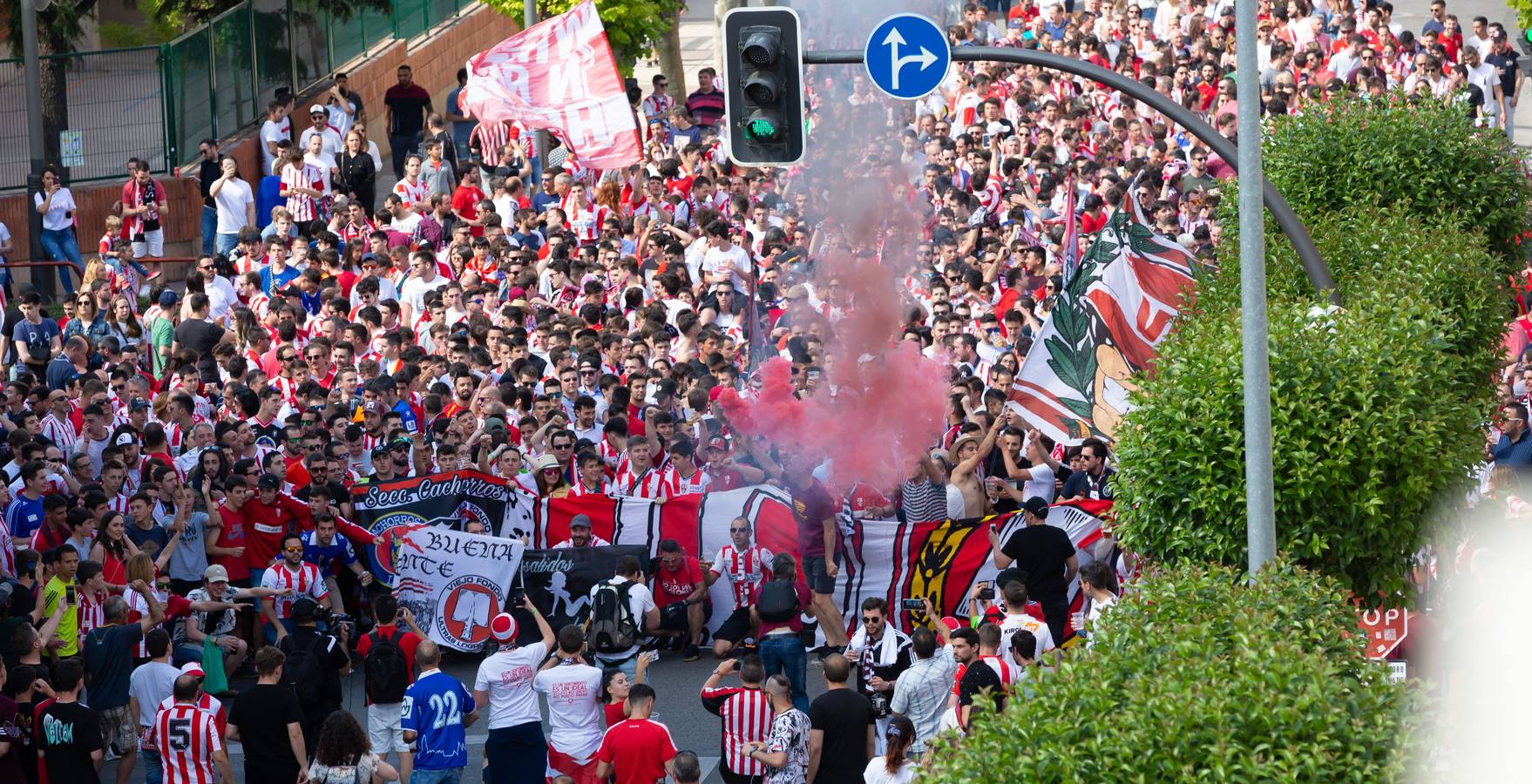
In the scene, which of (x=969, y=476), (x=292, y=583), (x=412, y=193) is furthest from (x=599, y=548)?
(x=412, y=193)

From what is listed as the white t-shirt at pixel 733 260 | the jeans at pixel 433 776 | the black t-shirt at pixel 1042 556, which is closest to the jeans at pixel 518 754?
the jeans at pixel 433 776

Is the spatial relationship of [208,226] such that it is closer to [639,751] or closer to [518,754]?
[518,754]

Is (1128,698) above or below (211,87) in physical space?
below

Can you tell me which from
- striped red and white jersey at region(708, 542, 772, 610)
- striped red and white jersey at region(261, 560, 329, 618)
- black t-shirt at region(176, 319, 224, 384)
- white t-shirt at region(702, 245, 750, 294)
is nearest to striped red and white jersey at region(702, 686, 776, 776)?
striped red and white jersey at region(708, 542, 772, 610)

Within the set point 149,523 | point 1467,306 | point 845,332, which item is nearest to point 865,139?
point 845,332

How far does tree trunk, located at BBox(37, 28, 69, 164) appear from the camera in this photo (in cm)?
2391

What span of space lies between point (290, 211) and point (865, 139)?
8.40m

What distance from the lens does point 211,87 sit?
26328mm

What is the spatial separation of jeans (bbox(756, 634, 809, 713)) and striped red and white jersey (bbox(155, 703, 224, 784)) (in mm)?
3510

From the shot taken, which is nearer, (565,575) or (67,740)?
(67,740)

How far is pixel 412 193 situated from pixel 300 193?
4.47ft

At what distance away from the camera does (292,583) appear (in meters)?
14.3

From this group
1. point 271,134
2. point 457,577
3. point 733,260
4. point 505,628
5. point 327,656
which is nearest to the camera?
point 327,656

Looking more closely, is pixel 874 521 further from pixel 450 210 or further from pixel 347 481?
pixel 450 210
